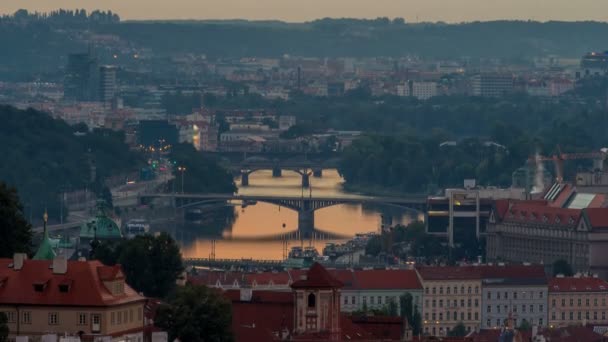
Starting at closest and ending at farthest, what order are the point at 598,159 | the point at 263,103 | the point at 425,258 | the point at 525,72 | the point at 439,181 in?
1. the point at 425,258
2. the point at 598,159
3. the point at 439,181
4. the point at 263,103
5. the point at 525,72

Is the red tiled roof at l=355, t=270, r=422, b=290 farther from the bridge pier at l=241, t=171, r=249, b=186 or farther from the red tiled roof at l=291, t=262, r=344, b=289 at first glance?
the bridge pier at l=241, t=171, r=249, b=186

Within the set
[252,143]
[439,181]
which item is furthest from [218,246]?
[252,143]

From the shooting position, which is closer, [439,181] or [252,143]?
[439,181]

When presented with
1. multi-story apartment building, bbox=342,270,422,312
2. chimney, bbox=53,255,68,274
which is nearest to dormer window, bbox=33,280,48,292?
chimney, bbox=53,255,68,274

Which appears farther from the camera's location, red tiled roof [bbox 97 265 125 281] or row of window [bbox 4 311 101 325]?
red tiled roof [bbox 97 265 125 281]

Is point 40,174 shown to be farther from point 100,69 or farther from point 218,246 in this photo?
point 100,69

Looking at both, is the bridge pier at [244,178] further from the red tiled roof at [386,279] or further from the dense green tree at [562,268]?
the red tiled roof at [386,279]

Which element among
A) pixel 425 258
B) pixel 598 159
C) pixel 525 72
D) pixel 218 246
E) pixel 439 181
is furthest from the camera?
pixel 525 72
